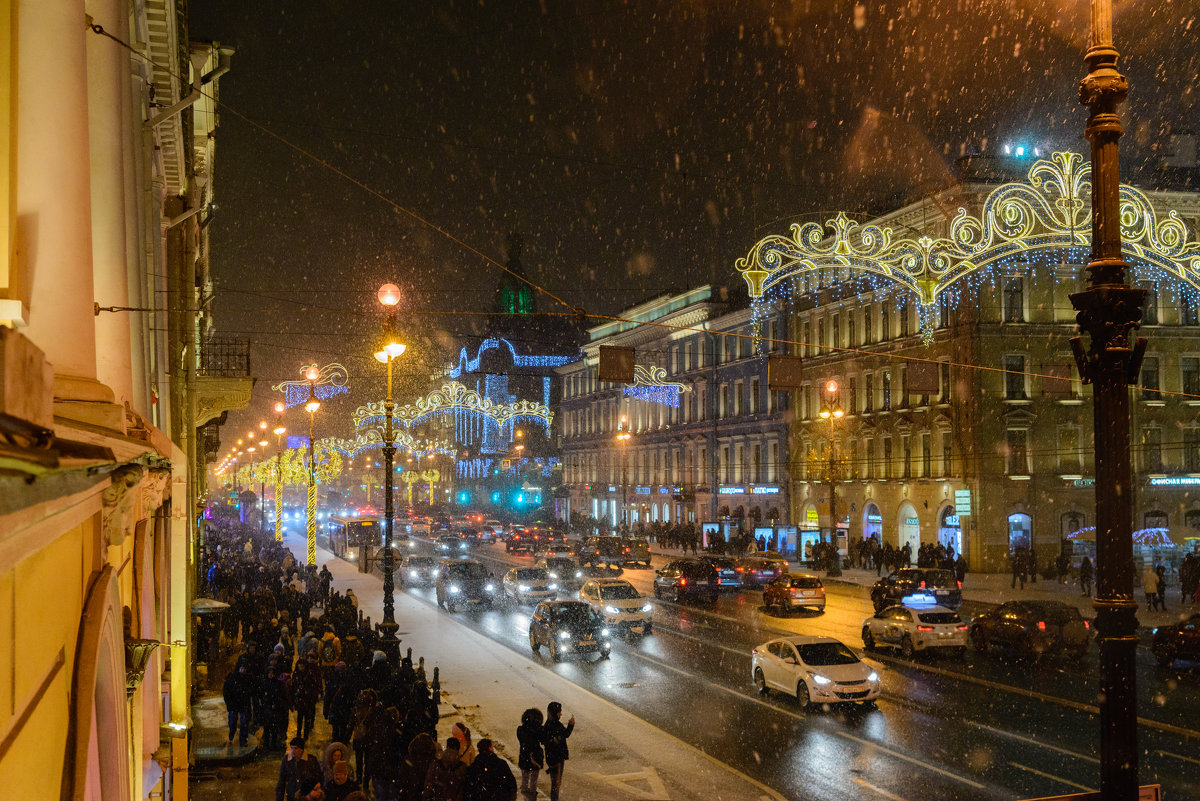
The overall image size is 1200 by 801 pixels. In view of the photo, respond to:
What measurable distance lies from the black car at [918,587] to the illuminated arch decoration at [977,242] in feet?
23.4

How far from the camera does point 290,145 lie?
15820 mm

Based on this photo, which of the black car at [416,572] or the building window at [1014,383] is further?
the building window at [1014,383]

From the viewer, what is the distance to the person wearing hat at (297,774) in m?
10.1

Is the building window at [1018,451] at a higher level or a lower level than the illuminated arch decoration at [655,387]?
lower

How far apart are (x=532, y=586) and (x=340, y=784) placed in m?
24.4

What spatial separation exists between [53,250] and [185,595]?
37.2 feet

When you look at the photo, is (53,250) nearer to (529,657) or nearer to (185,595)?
(185,595)

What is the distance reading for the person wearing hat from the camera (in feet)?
33.2

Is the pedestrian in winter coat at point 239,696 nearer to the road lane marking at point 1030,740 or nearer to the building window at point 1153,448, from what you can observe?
the road lane marking at point 1030,740

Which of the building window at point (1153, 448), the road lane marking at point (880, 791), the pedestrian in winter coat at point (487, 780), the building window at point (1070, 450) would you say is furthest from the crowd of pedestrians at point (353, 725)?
the building window at point (1153, 448)

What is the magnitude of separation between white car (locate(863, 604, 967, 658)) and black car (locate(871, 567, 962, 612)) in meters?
4.44

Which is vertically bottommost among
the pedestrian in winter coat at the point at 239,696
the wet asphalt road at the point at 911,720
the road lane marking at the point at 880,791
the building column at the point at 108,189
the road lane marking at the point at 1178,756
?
the wet asphalt road at the point at 911,720

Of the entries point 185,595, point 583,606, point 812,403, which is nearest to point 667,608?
point 583,606

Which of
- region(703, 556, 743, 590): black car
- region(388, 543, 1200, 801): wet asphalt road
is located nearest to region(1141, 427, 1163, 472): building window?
region(703, 556, 743, 590): black car
